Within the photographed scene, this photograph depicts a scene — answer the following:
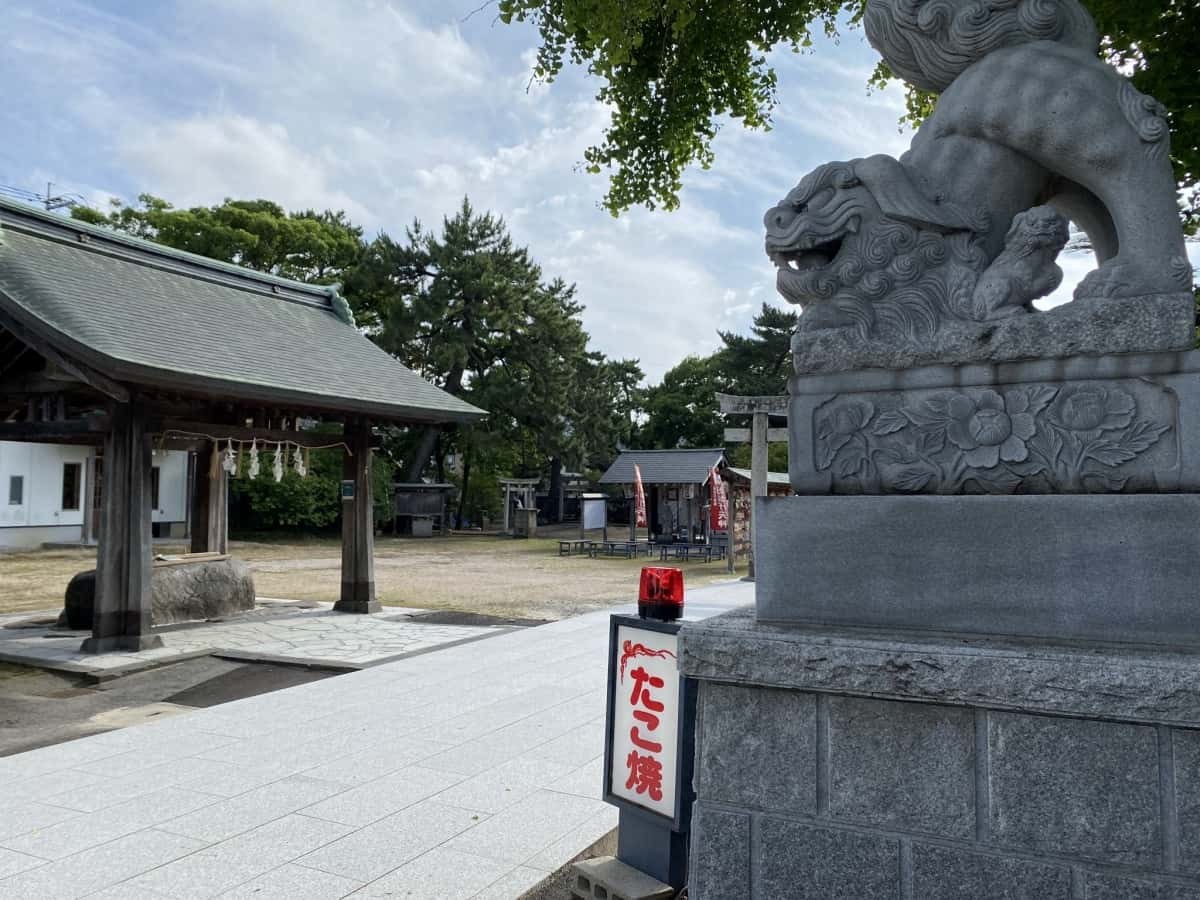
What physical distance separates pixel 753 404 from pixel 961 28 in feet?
48.8

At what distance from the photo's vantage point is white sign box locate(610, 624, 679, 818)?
3.17 meters

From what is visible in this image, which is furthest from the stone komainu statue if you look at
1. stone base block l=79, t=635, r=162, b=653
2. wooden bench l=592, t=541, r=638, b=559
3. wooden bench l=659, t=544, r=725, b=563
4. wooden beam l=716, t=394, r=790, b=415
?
wooden bench l=592, t=541, r=638, b=559

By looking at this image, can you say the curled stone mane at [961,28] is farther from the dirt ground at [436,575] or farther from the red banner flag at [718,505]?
the red banner flag at [718,505]

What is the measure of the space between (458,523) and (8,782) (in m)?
33.1

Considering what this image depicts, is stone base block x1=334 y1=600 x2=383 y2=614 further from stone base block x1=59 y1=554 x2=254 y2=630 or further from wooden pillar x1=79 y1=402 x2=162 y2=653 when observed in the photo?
wooden pillar x1=79 y1=402 x2=162 y2=653

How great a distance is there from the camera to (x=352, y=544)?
1260cm

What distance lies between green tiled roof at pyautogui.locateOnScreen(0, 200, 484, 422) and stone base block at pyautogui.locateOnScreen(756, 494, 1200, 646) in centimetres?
822

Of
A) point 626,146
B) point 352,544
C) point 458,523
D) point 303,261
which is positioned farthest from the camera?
point 458,523

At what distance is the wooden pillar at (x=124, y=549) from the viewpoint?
9273 mm

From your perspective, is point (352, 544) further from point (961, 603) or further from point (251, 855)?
point (961, 603)

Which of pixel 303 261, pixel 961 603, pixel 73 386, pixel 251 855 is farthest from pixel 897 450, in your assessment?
pixel 303 261

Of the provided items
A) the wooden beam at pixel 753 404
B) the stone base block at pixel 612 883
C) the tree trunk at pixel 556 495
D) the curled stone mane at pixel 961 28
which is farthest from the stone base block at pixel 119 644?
the tree trunk at pixel 556 495

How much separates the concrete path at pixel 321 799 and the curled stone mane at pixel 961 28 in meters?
3.45

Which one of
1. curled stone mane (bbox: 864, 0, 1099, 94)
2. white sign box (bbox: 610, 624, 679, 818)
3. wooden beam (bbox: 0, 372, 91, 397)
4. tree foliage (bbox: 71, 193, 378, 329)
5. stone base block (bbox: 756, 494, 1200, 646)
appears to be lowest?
white sign box (bbox: 610, 624, 679, 818)
